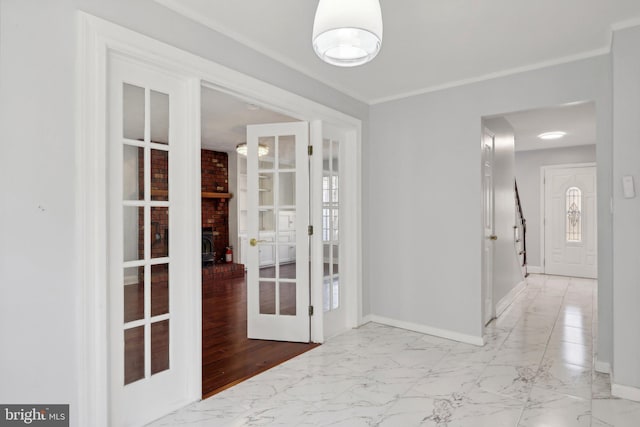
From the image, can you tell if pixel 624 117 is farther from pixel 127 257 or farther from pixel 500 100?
pixel 127 257

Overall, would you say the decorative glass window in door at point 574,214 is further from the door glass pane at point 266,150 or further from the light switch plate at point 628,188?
the door glass pane at point 266,150

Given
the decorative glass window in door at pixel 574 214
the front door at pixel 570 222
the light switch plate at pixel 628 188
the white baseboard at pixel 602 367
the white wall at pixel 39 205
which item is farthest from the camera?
the decorative glass window in door at pixel 574 214

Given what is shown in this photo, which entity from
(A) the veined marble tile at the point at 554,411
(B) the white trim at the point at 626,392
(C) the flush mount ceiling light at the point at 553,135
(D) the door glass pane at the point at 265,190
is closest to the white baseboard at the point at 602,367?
(B) the white trim at the point at 626,392

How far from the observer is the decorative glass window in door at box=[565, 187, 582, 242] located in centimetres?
686

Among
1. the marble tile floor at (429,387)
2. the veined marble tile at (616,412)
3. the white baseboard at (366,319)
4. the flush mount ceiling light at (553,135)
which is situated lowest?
the marble tile floor at (429,387)

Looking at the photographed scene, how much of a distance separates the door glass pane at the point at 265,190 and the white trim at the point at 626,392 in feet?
9.75

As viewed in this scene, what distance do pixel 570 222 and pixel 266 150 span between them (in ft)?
21.0

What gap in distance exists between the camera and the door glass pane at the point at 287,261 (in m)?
3.47

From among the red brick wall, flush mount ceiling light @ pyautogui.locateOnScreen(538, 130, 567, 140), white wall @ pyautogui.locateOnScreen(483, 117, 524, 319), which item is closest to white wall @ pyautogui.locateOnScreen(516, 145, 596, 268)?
flush mount ceiling light @ pyautogui.locateOnScreen(538, 130, 567, 140)

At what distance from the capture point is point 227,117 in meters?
4.90

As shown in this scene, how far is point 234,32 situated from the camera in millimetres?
2590

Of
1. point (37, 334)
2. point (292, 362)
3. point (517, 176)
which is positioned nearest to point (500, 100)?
point (292, 362)

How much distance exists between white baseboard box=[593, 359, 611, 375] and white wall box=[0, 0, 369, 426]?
3.53m

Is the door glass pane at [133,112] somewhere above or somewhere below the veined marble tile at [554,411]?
above
